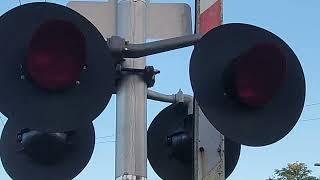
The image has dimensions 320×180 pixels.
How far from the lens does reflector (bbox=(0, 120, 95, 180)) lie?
2.98 meters

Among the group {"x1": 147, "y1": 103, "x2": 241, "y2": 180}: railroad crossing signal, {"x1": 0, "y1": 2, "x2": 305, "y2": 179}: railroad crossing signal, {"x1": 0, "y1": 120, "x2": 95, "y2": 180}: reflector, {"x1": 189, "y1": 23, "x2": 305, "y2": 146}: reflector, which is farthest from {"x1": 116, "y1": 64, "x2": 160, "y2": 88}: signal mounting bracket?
{"x1": 147, "y1": 103, "x2": 241, "y2": 180}: railroad crossing signal

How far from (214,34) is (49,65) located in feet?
2.06

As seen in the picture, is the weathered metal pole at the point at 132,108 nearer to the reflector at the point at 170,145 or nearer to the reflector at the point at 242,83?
the reflector at the point at 242,83

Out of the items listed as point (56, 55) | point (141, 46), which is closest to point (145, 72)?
point (141, 46)

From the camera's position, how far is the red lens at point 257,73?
263cm

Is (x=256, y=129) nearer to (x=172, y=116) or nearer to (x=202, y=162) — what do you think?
(x=202, y=162)

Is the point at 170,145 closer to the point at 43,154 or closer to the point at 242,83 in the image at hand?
the point at 43,154

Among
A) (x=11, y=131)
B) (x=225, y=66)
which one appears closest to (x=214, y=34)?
(x=225, y=66)

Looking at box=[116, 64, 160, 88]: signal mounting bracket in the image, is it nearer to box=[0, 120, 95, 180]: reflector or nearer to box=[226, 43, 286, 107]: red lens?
box=[0, 120, 95, 180]: reflector

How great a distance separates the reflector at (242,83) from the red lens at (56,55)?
1.42 feet

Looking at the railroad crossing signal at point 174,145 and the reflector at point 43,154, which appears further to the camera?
the railroad crossing signal at point 174,145

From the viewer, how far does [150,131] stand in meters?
3.92

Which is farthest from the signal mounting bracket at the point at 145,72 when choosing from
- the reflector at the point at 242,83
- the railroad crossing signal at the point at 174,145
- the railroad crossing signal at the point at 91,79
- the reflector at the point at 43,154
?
the railroad crossing signal at the point at 174,145

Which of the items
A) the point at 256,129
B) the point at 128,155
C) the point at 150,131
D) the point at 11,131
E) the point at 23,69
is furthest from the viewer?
the point at 150,131
